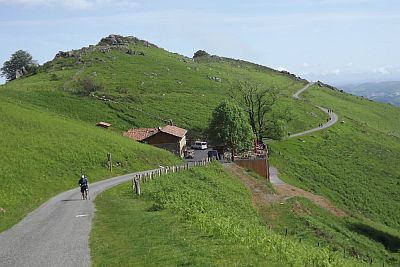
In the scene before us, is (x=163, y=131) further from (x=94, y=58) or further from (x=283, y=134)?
(x=94, y=58)

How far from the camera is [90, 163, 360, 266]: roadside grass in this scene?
1742 cm

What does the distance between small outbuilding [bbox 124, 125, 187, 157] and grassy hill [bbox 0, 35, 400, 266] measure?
14.8 feet

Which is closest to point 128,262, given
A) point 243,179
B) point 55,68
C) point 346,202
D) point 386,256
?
point 386,256

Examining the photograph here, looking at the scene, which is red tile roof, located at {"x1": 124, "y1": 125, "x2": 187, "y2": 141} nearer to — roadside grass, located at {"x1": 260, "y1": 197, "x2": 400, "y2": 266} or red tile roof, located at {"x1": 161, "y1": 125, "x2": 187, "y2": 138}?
red tile roof, located at {"x1": 161, "y1": 125, "x2": 187, "y2": 138}

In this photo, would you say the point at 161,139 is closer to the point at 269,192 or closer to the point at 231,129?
the point at 231,129

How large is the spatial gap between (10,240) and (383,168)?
68405 millimetres

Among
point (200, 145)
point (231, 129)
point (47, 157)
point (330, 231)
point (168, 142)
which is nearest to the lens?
point (330, 231)

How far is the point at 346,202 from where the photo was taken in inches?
2517

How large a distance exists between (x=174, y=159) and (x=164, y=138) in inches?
406

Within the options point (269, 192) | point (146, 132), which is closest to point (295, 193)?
point (269, 192)

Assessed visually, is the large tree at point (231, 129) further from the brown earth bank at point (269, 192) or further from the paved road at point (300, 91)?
the paved road at point (300, 91)

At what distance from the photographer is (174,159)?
230ft

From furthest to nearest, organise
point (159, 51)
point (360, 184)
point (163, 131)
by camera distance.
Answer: point (159, 51)
point (163, 131)
point (360, 184)

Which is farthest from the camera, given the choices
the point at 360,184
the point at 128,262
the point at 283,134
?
the point at 283,134
